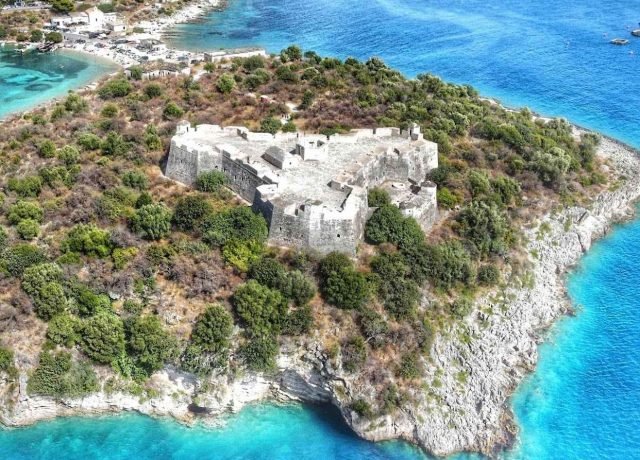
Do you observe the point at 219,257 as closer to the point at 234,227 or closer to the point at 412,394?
the point at 234,227

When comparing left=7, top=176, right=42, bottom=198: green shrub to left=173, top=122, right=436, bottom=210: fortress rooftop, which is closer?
left=173, top=122, right=436, bottom=210: fortress rooftop

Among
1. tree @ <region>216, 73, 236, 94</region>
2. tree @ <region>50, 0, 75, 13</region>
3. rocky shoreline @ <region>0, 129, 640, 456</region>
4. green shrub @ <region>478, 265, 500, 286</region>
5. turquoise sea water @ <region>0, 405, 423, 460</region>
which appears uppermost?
tree @ <region>50, 0, 75, 13</region>

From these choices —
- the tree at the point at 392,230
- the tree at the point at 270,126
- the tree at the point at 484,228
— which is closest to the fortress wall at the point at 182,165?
the tree at the point at 270,126

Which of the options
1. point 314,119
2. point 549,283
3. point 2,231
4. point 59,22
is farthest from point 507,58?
point 2,231

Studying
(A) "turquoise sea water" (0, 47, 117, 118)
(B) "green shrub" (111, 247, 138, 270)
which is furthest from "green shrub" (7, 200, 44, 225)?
(A) "turquoise sea water" (0, 47, 117, 118)

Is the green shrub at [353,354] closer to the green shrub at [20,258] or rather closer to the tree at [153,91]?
the green shrub at [20,258]

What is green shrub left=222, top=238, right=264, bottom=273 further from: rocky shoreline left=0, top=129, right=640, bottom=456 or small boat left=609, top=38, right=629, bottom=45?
small boat left=609, top=38, right=629, bottom=45
